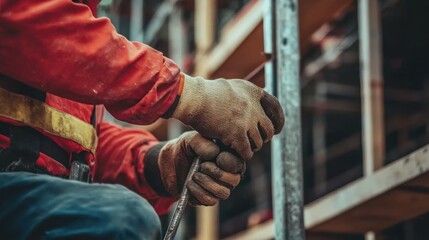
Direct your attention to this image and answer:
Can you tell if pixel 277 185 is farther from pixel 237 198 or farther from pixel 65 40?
pixel 237 198

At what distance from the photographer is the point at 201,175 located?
2.34 metres

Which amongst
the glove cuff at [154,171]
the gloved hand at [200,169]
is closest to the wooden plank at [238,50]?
the glove cuff at [154,171]

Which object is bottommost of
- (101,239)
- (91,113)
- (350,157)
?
(101,239)

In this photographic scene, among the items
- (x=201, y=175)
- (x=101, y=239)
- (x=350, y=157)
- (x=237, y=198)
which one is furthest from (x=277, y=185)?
(x=237, y=198)

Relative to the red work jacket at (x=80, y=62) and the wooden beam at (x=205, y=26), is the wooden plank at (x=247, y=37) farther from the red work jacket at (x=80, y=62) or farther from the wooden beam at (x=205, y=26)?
the red work jacket at (x=80, y=62)

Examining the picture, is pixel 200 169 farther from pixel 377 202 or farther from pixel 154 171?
pixel 377 202

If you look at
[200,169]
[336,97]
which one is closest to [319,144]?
[336,97]

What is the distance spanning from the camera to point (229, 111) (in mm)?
2168

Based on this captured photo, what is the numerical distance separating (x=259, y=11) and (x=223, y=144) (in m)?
2.30

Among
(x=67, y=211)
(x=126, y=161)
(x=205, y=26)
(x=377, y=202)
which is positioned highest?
(x=205, y=26)

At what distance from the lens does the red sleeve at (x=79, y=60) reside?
1.92 meters

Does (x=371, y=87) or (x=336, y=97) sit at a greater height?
(x=336, y=97)

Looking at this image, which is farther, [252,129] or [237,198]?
[237,198]

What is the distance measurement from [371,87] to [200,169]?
63.6 inches
